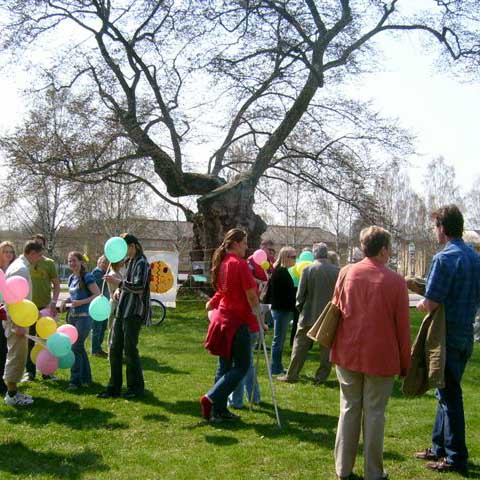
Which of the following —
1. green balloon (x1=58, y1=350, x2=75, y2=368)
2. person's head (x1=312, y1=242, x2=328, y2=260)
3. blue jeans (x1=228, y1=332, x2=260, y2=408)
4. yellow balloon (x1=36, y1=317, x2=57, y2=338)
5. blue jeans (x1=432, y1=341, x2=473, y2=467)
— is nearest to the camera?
blue jeans (x1=432, y1=341, x2=473, y2=467)

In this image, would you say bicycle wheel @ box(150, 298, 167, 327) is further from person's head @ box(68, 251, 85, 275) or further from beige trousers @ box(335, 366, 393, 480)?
beige trousers @ box(335, 366, 393, 480)

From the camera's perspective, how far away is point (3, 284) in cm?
545

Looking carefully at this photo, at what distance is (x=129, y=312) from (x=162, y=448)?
186 centimetres

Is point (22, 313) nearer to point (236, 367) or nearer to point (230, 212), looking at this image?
point (236, 367)

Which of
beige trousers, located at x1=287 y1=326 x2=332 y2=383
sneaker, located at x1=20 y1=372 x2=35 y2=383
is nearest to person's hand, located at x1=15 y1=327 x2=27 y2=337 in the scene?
sneaker, located at x1=20 y1=372 x2=35 y2=383

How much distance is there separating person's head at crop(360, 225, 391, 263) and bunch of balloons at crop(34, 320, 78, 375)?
3341mm

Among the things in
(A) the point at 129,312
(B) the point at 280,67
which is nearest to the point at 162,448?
(A) the point at 129,312

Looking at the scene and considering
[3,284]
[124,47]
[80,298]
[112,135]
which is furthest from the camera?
[124,47]

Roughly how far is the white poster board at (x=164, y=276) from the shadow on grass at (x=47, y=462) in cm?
1048

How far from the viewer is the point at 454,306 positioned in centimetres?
435

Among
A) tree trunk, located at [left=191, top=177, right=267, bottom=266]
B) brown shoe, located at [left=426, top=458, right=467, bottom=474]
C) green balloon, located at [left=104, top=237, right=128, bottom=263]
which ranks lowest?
brown shoe, located at [left=426, top=458, right=467, bottom=474]

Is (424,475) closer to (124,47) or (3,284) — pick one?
(3,284)

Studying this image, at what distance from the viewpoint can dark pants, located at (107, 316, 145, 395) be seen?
6.54 m

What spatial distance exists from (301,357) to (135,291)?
2456 mm
